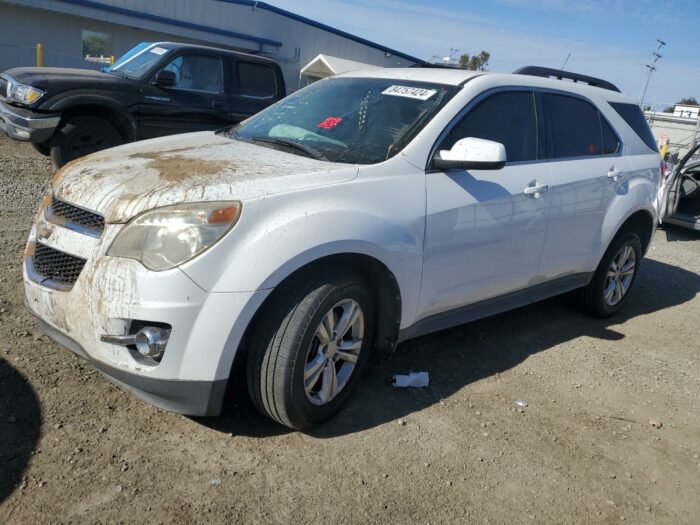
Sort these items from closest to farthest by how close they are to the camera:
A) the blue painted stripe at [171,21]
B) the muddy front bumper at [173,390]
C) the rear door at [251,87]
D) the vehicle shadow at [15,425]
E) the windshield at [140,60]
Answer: the vehicle shadow at [15,425] → the muddy front bumper at [173,390] → the windshield at [140,60] → the rear door at [251,87] → the blue painted stripe at [171,21]

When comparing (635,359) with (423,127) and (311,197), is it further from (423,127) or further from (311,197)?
(311,197)

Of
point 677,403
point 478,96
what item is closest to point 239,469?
point 478,96

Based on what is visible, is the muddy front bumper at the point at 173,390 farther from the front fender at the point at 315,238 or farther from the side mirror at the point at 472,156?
the side mirror at the point at 472,156

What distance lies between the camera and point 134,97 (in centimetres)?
811

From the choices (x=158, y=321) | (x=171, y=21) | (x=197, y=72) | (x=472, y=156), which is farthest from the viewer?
A: (x=171, y=21)

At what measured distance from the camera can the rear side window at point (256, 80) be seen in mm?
9508

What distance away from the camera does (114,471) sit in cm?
268

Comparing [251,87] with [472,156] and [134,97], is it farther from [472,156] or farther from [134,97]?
[472,156]

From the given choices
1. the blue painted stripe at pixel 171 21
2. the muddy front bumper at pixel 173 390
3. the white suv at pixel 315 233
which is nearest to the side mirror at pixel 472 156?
the white suv at pixel 315 233

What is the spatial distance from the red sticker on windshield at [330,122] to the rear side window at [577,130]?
1562 millimetres

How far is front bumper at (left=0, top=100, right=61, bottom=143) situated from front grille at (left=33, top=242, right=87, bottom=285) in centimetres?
481

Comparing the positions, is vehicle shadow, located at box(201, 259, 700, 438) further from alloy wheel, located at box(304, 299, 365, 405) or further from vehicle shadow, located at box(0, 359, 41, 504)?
vehicle shadow, located at box(0, 359, 41, 504)

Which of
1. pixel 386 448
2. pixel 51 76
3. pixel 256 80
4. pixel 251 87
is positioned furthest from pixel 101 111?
pixel 386 448

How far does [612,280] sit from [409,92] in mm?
2636
